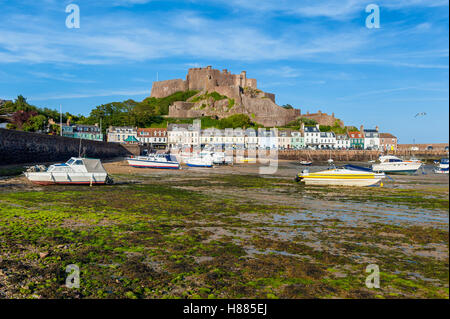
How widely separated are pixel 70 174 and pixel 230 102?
104877mm

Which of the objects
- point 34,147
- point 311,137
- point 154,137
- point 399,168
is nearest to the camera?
point 34,147

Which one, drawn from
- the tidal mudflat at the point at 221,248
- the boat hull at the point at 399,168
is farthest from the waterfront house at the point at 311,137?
the tidal mudflat at the point at 221,248

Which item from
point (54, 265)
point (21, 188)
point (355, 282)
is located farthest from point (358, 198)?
point (21, 188)

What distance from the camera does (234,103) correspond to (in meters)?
121

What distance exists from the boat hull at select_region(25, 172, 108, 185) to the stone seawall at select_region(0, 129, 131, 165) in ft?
30.6

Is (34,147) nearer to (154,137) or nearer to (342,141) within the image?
(154,137)

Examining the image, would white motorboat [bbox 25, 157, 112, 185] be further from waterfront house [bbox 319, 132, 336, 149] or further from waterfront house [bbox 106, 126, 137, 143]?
waterfront house [bbox 319, 132, 336, 149]

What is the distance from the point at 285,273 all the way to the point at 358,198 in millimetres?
11833

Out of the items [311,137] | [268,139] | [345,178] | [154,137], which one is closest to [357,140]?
[311,137]

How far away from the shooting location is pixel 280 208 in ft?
44.0

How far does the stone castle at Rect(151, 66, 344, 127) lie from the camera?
120812 millimetres

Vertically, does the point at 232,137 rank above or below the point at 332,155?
above

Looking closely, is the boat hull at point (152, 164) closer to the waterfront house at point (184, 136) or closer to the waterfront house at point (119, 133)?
the waterfront house at point (119, 133)

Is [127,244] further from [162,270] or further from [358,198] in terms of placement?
[358,198]
